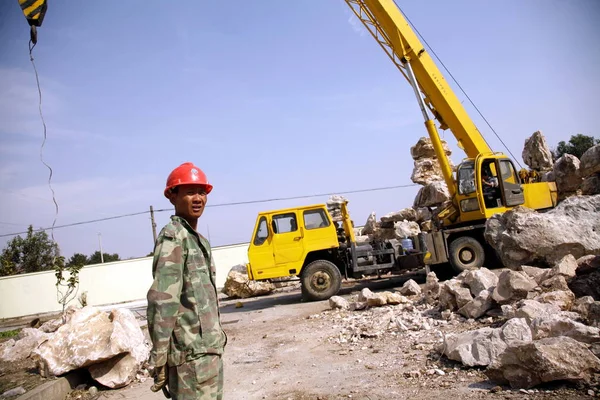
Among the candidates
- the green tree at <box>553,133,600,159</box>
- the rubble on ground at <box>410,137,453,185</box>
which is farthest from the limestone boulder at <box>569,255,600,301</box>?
the green tree at <box>553,133,600,159</box>

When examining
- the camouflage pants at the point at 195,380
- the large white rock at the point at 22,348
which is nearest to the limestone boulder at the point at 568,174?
the camouflage pants at the point at 195,380

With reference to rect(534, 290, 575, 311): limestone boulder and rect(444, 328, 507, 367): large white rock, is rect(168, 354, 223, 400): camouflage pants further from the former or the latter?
rect(534, 290, 575, 311): limestone boulder

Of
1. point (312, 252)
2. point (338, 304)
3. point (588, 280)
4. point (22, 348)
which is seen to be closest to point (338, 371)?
point (338, 304)

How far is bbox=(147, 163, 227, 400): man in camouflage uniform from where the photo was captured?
204 centimetres

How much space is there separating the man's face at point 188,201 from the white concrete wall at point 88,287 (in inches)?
682

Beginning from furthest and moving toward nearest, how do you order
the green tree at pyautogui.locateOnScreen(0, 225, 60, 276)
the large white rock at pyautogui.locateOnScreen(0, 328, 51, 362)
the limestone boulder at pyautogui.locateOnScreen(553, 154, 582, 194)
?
the green tree at pyautogui.locateOnScreen(0, 225, 60, 276) < the limestone boulder at pyautogui.locateOnScreen(553, 154, 582, 194) < the large white rock at pyautogui.locateOnScreen(0, 328, 51, 362)

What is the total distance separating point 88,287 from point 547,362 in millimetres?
20408

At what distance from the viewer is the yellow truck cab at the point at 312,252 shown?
372 inches

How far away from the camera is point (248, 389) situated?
14.0ft

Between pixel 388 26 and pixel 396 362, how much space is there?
8.98m

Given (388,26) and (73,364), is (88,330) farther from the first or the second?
(388,26)

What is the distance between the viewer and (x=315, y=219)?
387 inches

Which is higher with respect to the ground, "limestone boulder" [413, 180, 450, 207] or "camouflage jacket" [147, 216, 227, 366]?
"limestone boulder" [413, 180, 450, 207]

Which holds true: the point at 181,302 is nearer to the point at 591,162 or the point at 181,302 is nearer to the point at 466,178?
the point at 466,178
